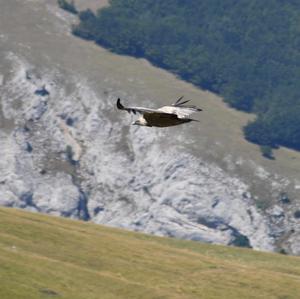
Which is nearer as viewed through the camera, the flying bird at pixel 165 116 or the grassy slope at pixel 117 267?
the flying bird at pixel 165 116

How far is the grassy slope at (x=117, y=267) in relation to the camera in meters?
94.1

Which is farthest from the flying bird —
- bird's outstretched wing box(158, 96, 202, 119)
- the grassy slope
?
the grassy slope

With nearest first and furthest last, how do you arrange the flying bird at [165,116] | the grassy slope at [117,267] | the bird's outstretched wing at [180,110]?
the flying bird at [165,116], the bird's outstretched wing at [180,110], the grassy slope at [117,267]

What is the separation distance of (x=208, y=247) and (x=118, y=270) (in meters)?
19.6

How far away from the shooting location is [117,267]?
102625 mm

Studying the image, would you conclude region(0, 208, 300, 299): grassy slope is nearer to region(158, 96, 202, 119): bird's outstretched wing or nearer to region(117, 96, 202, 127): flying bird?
region(158, 96, 202, 119): bird's outstretched wing

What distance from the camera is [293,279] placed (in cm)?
10262

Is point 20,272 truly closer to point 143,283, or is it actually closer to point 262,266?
point 143,283

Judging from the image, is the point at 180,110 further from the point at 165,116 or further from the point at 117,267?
the point at 117,267

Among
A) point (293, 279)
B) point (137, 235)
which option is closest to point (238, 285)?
point (293, 279)

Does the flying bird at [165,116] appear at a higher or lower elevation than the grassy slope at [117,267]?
higher

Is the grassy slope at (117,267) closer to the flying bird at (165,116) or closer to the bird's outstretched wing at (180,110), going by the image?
the bird's outstretched wing at (180,110)

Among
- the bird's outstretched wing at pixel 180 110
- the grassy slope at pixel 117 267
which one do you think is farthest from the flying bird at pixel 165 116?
the grassy slope at pixel 117 267

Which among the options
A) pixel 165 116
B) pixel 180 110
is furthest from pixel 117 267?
pixel 165 116
